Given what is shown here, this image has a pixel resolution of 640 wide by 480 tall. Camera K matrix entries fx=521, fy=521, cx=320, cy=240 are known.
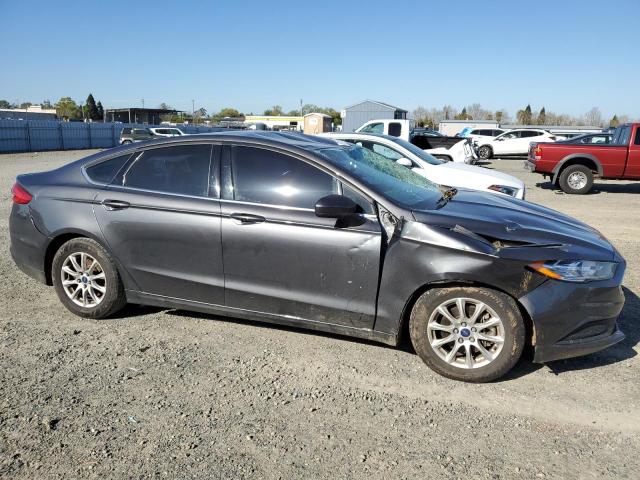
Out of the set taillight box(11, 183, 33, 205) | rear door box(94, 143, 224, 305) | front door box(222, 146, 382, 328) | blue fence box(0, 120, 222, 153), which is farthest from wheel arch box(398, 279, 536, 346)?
blue fence box(0, 120, 222, 153)

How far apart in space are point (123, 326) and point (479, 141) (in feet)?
89.2

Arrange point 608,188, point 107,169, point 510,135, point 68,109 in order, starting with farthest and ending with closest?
point 68,109 → point 510,135 → point 608,188 → point 107,169

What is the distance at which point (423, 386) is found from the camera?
11.5 ft

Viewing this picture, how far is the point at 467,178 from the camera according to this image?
852 cm

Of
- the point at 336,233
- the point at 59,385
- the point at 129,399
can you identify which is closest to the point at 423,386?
the point at 336,233

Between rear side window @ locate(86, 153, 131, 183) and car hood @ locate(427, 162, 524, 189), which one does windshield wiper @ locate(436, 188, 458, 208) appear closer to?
rear side window @ locate(86, 153, 131, 183)

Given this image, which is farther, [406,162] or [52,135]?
[52,135]

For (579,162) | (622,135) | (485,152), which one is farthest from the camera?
(485,152)

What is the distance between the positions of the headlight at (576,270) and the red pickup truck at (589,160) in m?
11.7

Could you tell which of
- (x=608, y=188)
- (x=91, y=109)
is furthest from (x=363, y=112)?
(x=91, y=109)

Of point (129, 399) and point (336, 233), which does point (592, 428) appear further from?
point (129, 399)

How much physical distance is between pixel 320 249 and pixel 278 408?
3.67ft

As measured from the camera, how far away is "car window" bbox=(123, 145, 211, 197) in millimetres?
4172

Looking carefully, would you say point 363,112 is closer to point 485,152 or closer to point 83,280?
point 485,152
